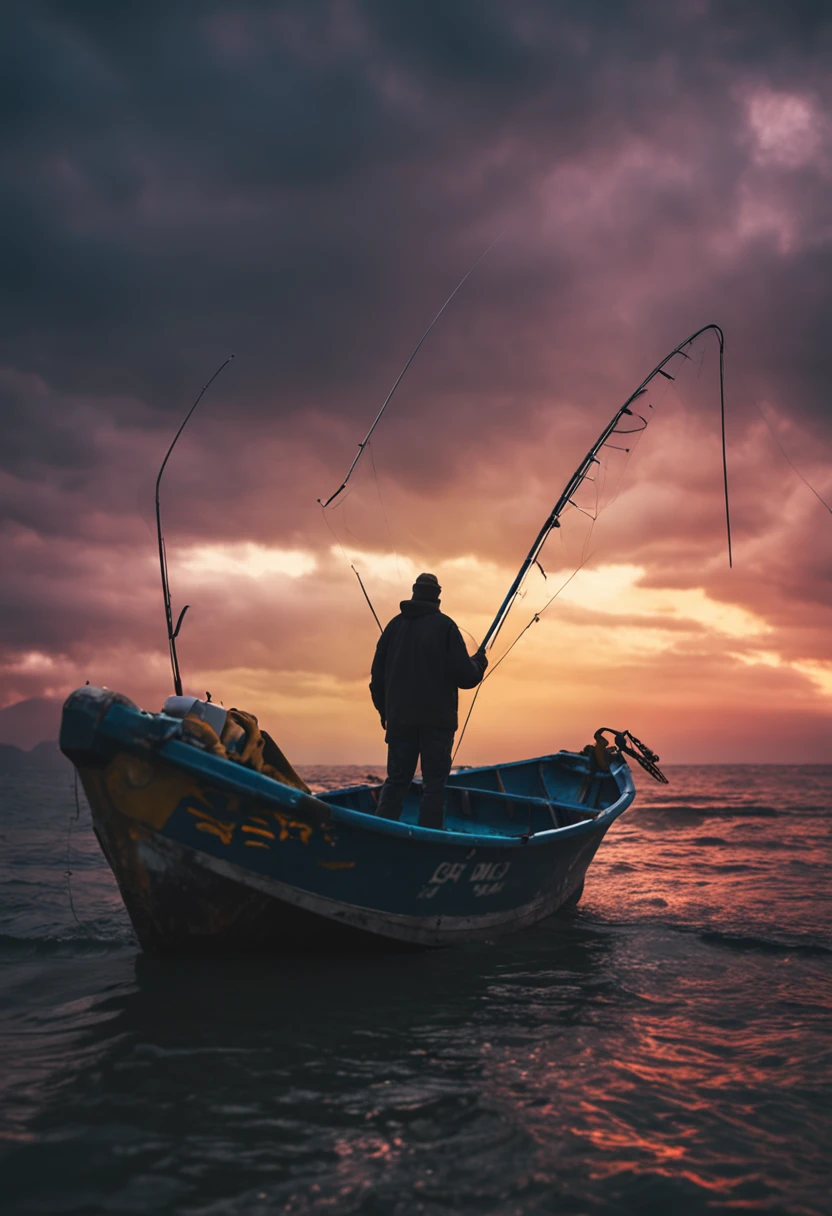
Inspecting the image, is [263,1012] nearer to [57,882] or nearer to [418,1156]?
[418,1156]

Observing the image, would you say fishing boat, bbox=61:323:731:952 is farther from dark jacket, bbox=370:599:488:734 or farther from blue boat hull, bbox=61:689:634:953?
dark jacket, bbox=370:599:488:734

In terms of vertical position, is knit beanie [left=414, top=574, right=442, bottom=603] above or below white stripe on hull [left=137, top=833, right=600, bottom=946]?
above

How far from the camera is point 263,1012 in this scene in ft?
17.7

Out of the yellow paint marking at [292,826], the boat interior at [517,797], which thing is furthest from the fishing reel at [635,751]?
the yellow paint marking at [292,826]

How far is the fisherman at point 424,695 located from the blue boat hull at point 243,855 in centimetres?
95

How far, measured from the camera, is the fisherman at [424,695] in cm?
755

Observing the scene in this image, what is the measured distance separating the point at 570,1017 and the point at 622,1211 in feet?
8.53

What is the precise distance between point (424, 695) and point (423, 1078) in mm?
3523

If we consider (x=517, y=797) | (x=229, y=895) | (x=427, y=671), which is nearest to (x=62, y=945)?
(x=229, y=895)

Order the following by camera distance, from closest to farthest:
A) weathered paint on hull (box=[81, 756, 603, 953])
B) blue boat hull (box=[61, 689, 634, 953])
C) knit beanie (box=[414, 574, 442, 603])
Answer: blue boat hull (box=[61, 689, 634, 953]) → weathered paint on hull (box=[81, 756, 603, 953]) → knit beanie (box=[414, 574, 442, 603])

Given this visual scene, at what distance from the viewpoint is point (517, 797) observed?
10.7 metres

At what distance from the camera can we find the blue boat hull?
572 centimetres

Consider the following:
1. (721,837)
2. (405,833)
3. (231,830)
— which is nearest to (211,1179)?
(231,830)

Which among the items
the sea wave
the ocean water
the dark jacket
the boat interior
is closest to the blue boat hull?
the ocean water
